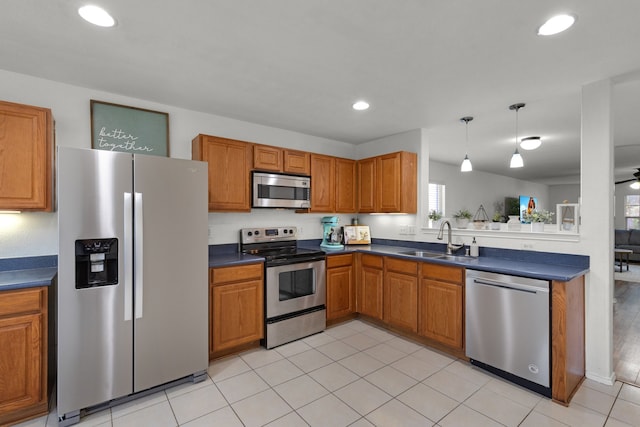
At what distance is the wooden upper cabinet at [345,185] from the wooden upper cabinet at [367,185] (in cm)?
9

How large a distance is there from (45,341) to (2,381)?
0.93 feet

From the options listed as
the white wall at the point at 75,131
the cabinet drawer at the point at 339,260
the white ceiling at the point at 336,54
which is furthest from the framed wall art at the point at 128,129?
the cabinet drawer at the point at 339,260

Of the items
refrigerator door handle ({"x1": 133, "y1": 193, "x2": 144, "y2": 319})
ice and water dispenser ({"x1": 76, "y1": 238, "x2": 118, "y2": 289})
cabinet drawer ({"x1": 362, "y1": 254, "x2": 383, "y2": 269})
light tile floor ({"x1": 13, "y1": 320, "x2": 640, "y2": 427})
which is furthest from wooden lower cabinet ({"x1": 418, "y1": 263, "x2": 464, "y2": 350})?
ice and water dispenser ({"x1": 76, "y1": 238, "x2": 118, "y2": 289})

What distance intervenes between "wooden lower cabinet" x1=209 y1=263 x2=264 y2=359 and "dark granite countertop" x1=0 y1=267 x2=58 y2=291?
112 cm

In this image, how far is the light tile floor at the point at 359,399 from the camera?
201cm

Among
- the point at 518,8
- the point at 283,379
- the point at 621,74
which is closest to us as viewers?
the point at 518,8

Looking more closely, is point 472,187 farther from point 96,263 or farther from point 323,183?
point 96,263

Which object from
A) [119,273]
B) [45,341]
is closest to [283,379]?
[119,273]

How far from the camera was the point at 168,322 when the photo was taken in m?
2.35

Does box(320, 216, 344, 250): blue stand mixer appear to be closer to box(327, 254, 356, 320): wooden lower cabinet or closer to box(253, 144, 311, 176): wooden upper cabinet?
box(327, 254, 356, 320): wooden lower cabinet

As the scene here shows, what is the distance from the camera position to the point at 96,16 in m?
1.71

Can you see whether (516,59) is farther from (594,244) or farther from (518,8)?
(594,244)

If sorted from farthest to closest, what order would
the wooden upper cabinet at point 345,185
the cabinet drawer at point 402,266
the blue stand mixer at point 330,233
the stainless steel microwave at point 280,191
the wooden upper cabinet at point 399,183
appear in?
the wooden upper cabinet at point 345,185 → the blue stand mixer at point 330,233 → the wooden upper cabinet at point 399,183 → the stainless steel microwave at point 280,191 → the cabinet drawer at point 402,266

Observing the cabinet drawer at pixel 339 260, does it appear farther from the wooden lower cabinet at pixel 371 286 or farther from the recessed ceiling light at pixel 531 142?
the recessed ceiling light at pixel 531 142
